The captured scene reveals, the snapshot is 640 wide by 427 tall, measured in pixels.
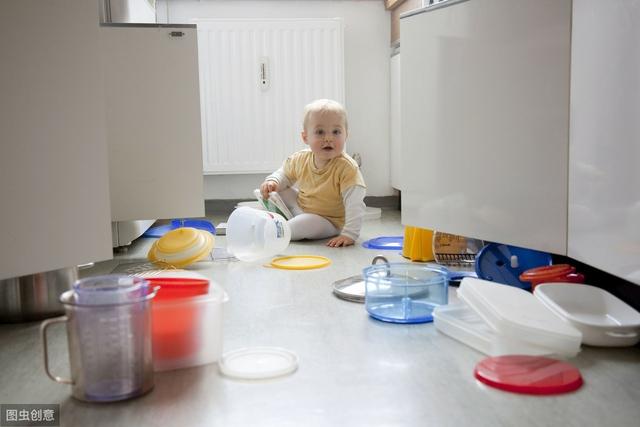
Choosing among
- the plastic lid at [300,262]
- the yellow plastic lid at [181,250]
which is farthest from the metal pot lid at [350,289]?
the yellow plastic lid at [181,250]

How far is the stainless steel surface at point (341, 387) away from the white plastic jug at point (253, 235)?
0.54m

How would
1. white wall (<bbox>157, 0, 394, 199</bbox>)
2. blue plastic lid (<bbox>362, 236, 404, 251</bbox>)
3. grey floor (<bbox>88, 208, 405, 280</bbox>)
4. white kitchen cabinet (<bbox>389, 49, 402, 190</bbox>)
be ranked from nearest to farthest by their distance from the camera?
grey floor (<bbox>88, 208, 405, 280</bbox>) < blue plastic lid (<bbox>362, 236, 404, 251</bbox>) < white kitchen cabinet (<bbox>389, 49, 402, 190</bbox>) < white wall (<bbox>157, 0, 394, 199</bbox>)

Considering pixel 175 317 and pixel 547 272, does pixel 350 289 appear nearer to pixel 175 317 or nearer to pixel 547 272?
pixel 547 272

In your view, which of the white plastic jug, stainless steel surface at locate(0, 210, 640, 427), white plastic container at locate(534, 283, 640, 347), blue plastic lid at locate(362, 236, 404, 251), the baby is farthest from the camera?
the baby

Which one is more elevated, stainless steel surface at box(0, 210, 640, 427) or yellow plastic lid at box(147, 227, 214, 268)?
yellow plastic lid at box(147, 227, 214, 268)

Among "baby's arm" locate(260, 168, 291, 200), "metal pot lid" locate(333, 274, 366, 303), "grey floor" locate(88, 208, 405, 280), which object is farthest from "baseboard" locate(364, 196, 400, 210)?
"metal pot lid" locate(333, 274, 366, 303)

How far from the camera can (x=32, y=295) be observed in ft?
4.01

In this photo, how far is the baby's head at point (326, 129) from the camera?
7.35ft

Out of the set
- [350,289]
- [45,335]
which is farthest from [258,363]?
[350,289]

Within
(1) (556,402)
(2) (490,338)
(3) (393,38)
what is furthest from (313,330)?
(3) (393,38)

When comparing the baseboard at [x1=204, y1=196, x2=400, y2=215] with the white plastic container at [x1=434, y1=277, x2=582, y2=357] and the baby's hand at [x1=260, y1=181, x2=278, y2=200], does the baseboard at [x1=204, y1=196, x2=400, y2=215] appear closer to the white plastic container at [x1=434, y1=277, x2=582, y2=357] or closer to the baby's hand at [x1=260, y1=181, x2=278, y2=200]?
the baby's hand at [x1=260, y1=181, x2=278, y2=200]

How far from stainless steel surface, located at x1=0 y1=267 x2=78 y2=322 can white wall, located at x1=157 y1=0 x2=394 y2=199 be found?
1804mm

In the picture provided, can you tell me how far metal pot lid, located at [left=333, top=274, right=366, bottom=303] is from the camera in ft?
4.42

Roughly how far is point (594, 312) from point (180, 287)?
2.25 feet
